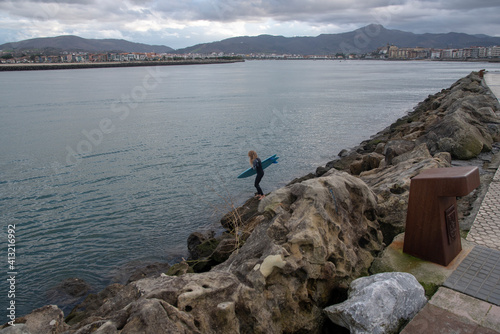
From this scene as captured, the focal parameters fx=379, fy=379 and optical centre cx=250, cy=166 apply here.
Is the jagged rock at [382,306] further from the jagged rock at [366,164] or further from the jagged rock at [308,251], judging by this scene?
the jagged rock at [366,164]

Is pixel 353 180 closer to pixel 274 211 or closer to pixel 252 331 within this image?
pixel 274 211

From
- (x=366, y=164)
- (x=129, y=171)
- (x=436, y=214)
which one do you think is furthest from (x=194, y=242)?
(x=129, y=171)

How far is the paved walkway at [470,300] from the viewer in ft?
13.1

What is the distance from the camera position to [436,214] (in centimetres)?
518

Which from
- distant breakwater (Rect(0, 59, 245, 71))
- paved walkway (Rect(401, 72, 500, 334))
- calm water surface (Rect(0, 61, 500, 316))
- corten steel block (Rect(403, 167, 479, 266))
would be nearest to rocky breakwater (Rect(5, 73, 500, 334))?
corten steel block (Rect(403, 167, 479, 266))

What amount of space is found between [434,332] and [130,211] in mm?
11582

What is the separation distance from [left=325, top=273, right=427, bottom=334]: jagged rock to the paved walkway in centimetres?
15

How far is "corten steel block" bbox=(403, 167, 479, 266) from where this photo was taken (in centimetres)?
504

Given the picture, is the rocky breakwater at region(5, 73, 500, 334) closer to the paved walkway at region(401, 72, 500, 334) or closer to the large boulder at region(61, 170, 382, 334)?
the large boulder at region(61, 170, 382, 334)

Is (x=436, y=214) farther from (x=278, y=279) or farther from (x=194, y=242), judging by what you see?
(x=194, y=242)

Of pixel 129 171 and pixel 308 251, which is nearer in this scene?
pixel 308 251

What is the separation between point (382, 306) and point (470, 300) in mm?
1166

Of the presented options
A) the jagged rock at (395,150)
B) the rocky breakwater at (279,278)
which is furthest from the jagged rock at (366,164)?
the rocky breakwater at (279,278)

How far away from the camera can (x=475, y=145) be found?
11.4 m
